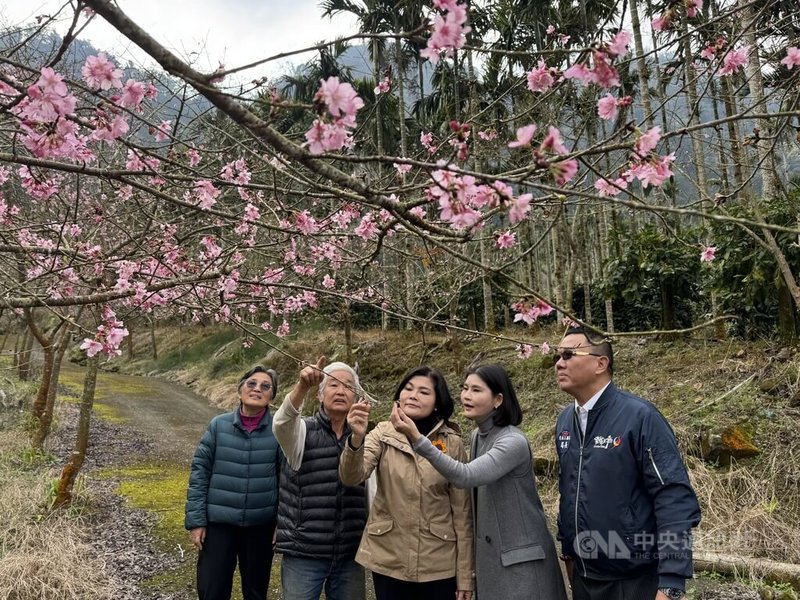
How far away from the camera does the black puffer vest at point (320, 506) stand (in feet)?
7.32

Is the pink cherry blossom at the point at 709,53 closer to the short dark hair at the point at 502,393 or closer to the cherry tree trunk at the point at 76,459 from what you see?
the short dark hair at the point at 502,393

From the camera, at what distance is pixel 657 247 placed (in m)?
7.73

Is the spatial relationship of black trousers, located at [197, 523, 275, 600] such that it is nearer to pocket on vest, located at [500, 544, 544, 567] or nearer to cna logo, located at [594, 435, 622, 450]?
pocket on vest, located at [500, 544, 544, 567]

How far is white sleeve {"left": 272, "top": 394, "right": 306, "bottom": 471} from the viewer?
221 cm

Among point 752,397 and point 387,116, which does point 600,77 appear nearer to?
point 752,397

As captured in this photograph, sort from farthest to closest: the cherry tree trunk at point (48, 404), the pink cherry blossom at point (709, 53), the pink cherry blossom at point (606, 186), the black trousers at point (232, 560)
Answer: the cherry tree trunk at point (48, 404), the pink cherry blossom at point (709, 53), the black trousers at point (232, 560), the pink cherry blossom at point (606, 186)

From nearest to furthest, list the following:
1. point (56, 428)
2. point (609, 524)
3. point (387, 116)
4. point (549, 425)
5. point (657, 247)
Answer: point (609, 524), point (549, 425), point (657, 247), point (56, 428), point (387, 116)

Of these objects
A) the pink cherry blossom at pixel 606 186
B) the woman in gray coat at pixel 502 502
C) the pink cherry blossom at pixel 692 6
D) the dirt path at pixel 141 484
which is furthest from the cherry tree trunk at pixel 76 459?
the pink cherry blossom at pixel 692 6

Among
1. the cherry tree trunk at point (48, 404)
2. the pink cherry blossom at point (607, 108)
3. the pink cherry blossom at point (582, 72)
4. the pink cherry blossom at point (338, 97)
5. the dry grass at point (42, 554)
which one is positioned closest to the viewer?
the pink cherry blossom at point (338, 97)

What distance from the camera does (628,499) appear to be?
1.75 metres

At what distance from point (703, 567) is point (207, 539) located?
9.35 ft

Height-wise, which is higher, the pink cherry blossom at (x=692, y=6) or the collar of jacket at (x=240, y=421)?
the pink cherry blossom at (x=692, y=6)

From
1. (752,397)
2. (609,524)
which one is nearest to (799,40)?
(752,397)

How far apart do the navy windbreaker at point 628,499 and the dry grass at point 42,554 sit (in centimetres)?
299
